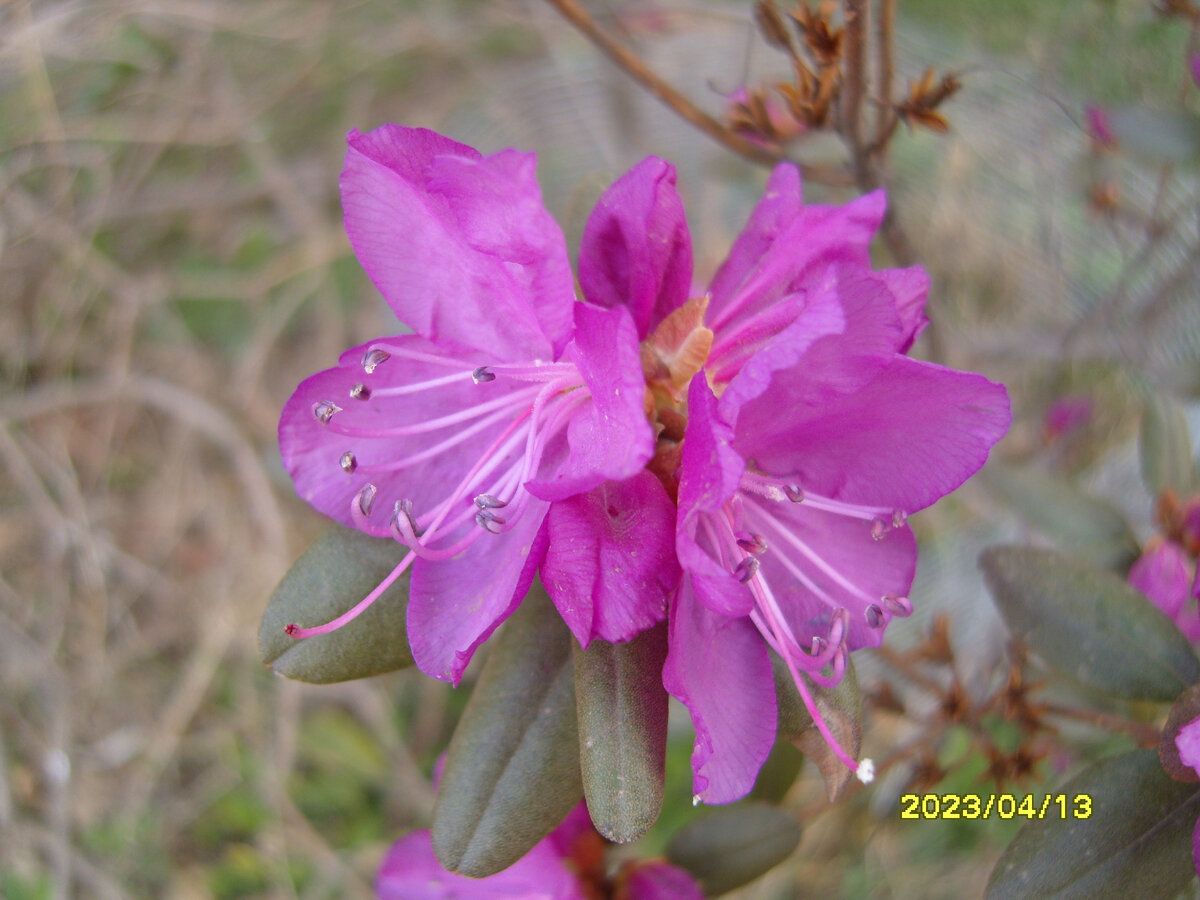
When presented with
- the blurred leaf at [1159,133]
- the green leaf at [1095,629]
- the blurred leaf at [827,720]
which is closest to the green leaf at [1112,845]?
the green leaf at [1095,629]

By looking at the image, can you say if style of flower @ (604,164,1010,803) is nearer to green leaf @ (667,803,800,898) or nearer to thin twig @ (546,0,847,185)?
thin twig @ (546,0,847,185)

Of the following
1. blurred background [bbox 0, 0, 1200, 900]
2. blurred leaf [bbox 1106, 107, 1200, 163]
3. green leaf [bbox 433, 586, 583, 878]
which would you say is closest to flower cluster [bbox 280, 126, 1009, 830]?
green leaf [bbox 433, 586, 583, 878]

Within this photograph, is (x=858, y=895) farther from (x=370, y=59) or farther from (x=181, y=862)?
(x=370, y=59)

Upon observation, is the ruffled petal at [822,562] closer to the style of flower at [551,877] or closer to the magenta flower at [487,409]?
the magenta flower at [487,409]

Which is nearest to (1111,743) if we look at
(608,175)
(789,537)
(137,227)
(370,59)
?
(789,537)

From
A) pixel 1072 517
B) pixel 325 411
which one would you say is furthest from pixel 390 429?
pixel 1072 517

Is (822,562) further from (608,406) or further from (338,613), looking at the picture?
(338,613)
